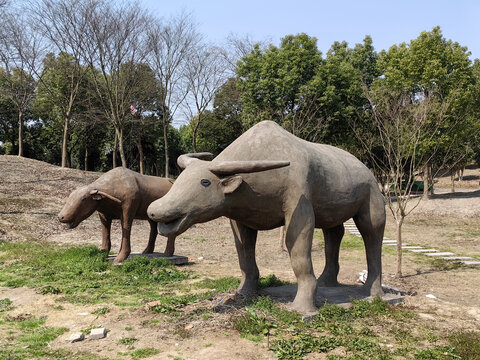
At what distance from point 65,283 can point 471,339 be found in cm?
738

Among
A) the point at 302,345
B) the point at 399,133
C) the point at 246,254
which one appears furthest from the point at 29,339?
the point at 399,133

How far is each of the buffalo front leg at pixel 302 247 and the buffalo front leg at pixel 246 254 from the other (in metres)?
0.94

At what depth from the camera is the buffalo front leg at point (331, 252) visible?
7.31 meters

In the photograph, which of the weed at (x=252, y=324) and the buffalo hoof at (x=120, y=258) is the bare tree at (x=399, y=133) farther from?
the buffalo hoof at (x=120, y=258)

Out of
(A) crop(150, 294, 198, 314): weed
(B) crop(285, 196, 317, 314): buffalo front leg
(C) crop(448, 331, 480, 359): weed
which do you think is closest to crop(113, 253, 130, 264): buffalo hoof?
(A) crop(150, 294, 198, 314): weed

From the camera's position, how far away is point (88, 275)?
8.73 metres

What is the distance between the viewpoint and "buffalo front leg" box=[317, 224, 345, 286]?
7.31 metres

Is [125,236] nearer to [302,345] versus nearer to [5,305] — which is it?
[5,305]

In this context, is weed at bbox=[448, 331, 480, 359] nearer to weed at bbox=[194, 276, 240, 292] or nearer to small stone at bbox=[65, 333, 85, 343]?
weed at bbox=[194, 276, 240, 292]

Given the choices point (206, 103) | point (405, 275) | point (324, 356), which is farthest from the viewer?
point (206, 103)

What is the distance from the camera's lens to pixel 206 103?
28422mm

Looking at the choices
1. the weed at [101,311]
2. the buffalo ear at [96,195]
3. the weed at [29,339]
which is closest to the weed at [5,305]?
the weed at [29,339]

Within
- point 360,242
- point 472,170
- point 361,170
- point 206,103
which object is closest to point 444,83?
point 360,242

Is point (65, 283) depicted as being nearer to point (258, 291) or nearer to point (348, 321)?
point (258, 291)
